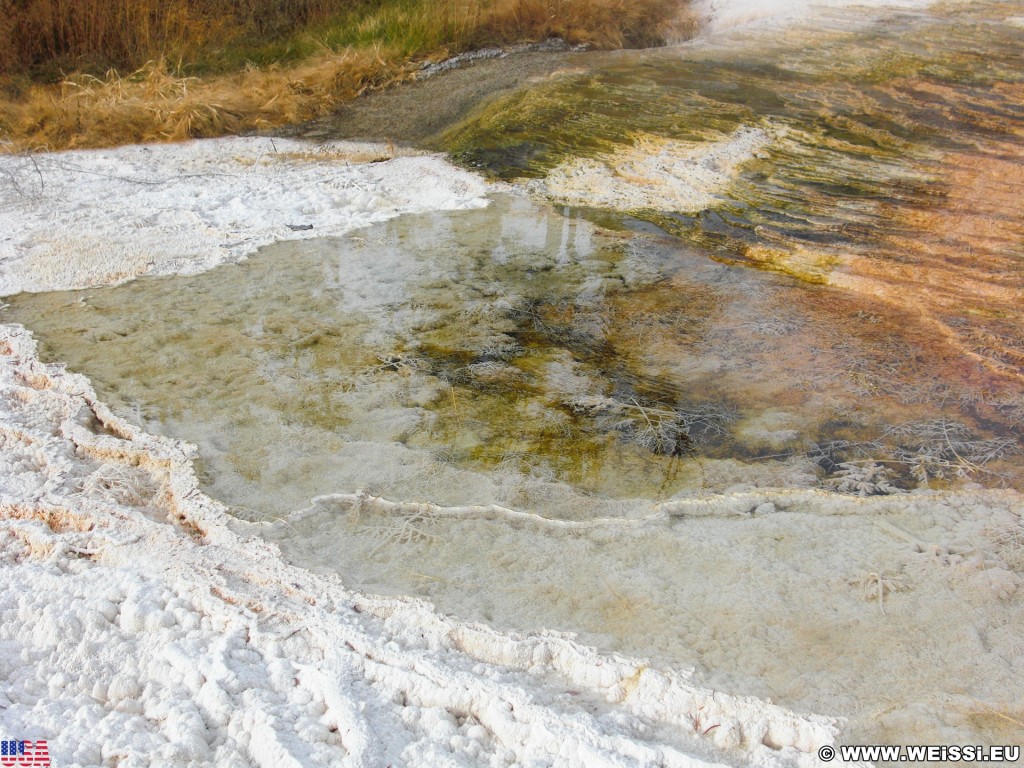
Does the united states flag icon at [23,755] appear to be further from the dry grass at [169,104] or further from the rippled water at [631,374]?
the dry grass at [169,104]

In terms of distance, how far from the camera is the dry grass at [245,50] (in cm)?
630

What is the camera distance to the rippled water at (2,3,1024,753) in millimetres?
2393

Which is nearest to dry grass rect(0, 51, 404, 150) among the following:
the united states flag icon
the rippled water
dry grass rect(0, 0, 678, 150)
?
dry grass rect(0, 0, 678, 150)

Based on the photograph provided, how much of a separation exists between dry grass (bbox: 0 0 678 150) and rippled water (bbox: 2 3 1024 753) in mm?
1942

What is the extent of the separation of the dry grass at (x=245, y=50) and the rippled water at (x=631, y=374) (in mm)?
1942

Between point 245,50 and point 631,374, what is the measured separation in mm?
6080

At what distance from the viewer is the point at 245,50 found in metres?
7.96

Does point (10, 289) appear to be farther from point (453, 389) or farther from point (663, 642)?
point (663, 642)

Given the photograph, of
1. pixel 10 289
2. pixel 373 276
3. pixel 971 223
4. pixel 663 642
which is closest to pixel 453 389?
pixel 373 276

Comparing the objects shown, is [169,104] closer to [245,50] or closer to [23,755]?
[245,50]

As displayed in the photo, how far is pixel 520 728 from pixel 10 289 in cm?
348

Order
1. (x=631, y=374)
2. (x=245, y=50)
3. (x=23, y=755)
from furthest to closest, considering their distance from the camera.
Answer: (x=245, y=50) → (x=631, y=374) → (x=23, y=755)

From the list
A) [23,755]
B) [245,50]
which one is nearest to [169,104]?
[245,50]

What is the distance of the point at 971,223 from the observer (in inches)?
191
